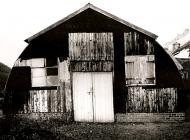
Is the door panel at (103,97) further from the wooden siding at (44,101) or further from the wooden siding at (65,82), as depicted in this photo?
the wooden siding at (44,101)

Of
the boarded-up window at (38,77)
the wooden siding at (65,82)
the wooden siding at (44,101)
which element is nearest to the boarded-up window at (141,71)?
the wooden siding at (65,82)

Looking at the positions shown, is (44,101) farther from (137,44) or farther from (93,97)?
(137,44)

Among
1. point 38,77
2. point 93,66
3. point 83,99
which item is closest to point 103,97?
point 83,99

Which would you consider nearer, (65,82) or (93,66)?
(93,66)

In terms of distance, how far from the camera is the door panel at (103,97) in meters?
14.7

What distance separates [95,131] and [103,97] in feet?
8.36

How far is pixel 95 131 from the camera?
12516 mm

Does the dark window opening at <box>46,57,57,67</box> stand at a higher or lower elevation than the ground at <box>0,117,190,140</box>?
higher

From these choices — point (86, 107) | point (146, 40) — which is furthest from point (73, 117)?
point (146, 40)

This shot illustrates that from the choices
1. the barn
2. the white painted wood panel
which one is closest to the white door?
the barn

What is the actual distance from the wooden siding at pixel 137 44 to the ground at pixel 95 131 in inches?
133

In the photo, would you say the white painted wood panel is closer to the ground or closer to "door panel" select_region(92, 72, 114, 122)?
"door panel" select_region(92, 72, 114, 122)

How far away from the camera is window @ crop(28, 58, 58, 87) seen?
1498cm

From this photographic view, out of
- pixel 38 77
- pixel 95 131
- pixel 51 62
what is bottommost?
pixel 95 131
